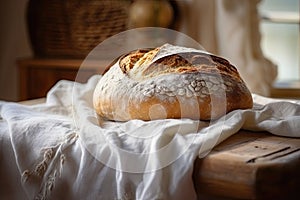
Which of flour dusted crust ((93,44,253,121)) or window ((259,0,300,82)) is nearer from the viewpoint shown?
flour dusted crust ((93,44,253,121))

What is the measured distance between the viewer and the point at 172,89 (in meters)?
0.91

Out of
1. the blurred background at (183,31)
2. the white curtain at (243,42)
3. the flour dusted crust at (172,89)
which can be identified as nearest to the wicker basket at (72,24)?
the blurred background at (183,31)

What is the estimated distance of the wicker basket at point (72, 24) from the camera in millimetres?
2105

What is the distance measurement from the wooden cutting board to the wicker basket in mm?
1381

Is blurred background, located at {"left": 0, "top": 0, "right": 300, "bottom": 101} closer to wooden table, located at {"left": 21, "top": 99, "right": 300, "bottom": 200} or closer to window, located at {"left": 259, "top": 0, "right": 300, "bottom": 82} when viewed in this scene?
window, located at {"left": 259, "top": 0, "right": 300, "bottom": 82}

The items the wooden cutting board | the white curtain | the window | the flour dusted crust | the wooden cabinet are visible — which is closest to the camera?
the wooden cutting board

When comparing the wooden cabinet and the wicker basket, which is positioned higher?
the wicker basket

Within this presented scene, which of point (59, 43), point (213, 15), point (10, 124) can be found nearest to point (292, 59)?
point (213, 15)

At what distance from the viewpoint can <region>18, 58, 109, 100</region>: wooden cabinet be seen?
2076mm

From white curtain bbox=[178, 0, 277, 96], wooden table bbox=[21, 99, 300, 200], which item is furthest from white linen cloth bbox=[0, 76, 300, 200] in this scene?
white curtain bbox=[178, 0, 277, 96]

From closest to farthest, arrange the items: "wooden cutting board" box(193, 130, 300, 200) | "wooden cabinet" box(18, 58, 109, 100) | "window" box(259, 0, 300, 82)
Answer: "wooden cutting board" box(193, 130, 300, 200) → "wooden cabinet" box(18, 58, 109, 100) → "window" box(259, 0, 300, 82)

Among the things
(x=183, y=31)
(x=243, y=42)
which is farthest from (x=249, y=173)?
(x=183, y=31)

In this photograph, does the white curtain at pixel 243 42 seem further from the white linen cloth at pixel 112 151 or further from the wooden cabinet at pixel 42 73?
the white linen cloth at pixel 112 151

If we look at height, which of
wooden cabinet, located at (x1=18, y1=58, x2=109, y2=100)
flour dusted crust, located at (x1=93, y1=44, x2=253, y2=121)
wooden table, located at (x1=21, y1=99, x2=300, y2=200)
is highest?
flour dusted crust, located at (x1=93, y1=44, x2=253, y2=121)
